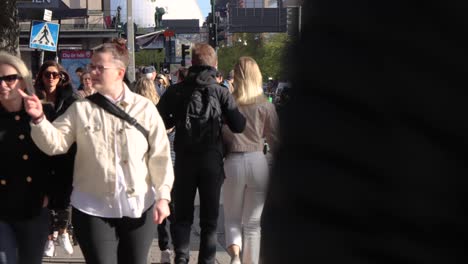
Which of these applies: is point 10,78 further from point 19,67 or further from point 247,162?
point 247,162

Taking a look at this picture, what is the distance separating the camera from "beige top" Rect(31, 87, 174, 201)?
13.8ft

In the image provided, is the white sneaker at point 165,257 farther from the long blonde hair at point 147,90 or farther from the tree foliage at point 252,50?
the tree foliage at point 252,50

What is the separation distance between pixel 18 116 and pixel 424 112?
3991mm

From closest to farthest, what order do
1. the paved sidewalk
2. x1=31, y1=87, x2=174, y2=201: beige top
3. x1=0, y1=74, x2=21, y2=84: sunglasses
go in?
x1=31, y1=87, x2=174, y2=201: beige top
x1=0, y1=74, x2=21, y2=84: sunglasses
the paved sidewalk

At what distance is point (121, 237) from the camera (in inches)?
171

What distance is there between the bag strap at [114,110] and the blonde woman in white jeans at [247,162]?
1.78 meters

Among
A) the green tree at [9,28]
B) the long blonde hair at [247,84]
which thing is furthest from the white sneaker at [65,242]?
the green tree at [9,28]

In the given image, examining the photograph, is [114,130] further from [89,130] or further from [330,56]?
[330,56]

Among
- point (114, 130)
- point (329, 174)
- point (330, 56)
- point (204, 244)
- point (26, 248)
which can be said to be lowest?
point (204, 244)

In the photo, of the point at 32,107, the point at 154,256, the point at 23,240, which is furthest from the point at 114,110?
the point at 154,256

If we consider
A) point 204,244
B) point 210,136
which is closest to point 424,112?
point 210,136

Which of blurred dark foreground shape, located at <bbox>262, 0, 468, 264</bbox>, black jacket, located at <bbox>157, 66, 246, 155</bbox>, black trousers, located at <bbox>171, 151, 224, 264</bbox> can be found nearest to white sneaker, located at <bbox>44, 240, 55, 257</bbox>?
black trousers, located at <bbox>171, 151, 224, 264</bbox>

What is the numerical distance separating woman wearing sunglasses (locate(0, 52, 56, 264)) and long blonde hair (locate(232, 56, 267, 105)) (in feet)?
6.80

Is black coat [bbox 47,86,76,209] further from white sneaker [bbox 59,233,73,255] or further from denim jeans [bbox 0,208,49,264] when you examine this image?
white sneaker [bbox 59,233,73,255]
